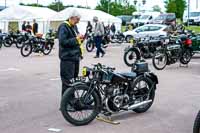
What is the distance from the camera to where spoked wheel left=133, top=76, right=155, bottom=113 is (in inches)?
306

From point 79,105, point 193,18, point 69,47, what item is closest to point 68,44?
point 69,47

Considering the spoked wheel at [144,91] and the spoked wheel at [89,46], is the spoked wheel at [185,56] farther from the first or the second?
the spoked wheel at [144,91]

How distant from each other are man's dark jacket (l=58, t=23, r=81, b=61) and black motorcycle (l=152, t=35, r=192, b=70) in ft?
25.2

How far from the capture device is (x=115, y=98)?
23.9ft

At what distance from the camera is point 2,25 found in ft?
129

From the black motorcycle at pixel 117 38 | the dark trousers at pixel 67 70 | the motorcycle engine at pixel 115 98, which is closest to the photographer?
the motorcycle engine at pixel 115 98

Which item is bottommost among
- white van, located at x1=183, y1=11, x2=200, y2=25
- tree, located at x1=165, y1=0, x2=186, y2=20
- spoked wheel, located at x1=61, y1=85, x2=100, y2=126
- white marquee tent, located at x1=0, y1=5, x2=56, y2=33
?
spoked wheel, located at x1=61, y1=85, x2=100, y2=126

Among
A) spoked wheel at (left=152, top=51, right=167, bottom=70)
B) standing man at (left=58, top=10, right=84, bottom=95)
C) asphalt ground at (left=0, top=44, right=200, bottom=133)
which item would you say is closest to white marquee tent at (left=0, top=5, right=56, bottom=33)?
spoked wheel at (left=152, top=51, right=167, bottom=70)

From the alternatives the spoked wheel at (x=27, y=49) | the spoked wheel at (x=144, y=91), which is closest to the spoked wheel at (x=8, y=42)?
the spoked wheel at (x=27, y=49)

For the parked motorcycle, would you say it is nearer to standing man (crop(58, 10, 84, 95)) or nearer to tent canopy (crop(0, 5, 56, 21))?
standing man (crop(58, 10, 84, 95))

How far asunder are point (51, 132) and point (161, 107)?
2652 mm

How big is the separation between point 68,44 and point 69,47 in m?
0.10

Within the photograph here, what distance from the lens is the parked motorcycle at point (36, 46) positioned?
813 inches

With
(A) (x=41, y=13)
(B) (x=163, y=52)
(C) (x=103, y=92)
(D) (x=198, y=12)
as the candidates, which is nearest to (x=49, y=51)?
(B) (x=163, y=52)
